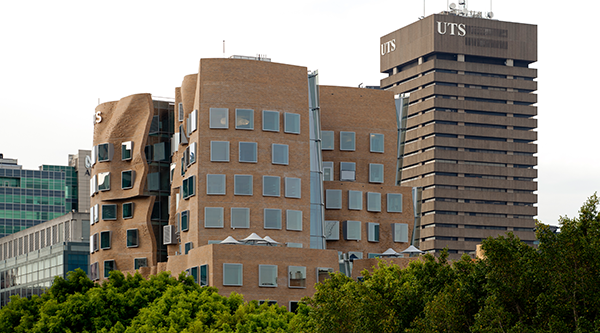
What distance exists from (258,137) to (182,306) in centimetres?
2690

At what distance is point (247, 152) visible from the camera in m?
88.2

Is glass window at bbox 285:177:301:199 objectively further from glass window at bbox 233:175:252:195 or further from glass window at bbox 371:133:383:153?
glass window at bbox 371:133:383:153

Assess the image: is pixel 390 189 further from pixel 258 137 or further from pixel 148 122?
pixel 148 122

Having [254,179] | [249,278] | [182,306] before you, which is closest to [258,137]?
[254,179]

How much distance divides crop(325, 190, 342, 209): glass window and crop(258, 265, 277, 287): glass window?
42.7 ft

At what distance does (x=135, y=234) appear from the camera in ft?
327

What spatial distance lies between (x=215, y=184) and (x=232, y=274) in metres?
9.16

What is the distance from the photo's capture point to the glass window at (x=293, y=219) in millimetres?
88812

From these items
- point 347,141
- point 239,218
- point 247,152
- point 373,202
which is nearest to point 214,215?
point 239,218

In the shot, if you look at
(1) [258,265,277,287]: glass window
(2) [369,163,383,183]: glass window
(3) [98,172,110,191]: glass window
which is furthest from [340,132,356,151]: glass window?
(3) [98,172,110,191]: glass window

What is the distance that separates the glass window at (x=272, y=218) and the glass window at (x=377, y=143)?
627 inches

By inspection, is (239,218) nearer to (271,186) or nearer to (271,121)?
(271,186)

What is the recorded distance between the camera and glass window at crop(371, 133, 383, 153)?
100 meters

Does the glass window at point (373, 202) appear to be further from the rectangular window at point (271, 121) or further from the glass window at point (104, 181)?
the glass window at point (104, 181)
